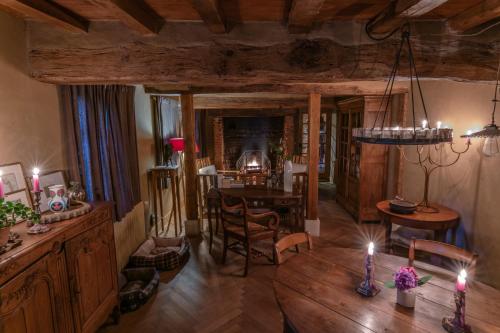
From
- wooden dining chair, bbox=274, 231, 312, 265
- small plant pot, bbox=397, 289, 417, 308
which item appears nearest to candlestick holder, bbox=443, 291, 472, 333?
small plant pot, bbox=397, 289, 417, 308

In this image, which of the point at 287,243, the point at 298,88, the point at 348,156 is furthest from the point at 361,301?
the point at 348,156

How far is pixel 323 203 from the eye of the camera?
559 centimetres

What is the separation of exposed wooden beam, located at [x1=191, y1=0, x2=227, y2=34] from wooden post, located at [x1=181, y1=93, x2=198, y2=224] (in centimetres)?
216

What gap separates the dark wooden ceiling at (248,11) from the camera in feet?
4.61

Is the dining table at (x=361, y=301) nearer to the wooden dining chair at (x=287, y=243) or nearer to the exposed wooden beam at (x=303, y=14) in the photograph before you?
the wooden dining chair at (x=287, y=243)

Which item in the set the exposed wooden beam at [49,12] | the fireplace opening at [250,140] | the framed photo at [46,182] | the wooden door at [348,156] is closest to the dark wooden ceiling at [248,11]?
the exposed wooden beam at [49,12]

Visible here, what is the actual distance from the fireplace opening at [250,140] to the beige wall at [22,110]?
4981 millimetres

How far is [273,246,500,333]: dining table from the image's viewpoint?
128 centimetres

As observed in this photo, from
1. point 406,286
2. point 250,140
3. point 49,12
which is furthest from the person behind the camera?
point 250,140

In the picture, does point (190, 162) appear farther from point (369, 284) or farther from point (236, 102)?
point (369, 284)

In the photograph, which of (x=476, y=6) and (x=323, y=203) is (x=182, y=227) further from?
(x=476, y=6)

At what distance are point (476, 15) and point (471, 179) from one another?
1820 mm

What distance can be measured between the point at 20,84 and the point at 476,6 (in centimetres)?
285

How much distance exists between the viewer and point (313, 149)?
3.82m
